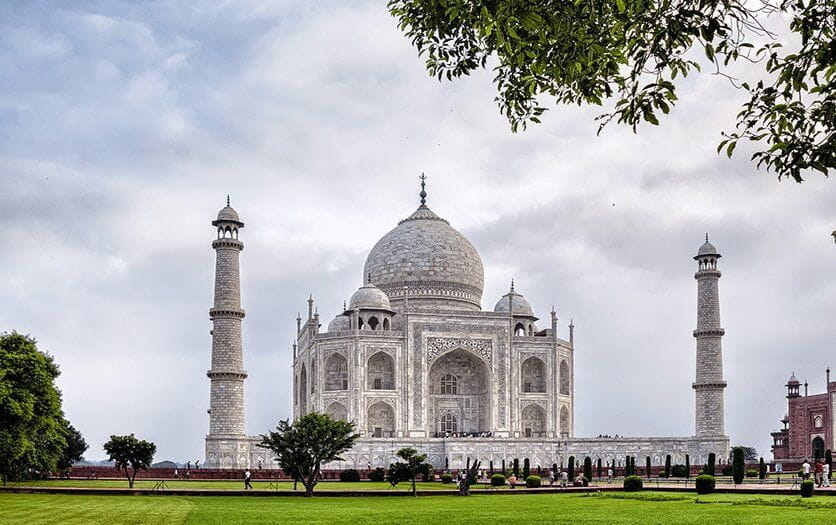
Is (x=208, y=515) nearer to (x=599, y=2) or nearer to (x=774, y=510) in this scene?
(x=774, y=510)

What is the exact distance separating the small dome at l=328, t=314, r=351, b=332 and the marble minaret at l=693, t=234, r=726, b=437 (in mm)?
17489

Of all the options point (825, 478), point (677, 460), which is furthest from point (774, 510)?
point (677, 460)

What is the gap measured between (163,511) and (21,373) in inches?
472

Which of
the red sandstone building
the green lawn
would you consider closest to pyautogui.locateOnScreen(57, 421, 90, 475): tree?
the green lawn

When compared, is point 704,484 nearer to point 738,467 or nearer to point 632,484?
point 632,484

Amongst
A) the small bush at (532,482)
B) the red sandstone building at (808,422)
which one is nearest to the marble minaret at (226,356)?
the small bush at (532,482)

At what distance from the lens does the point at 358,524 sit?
1730cm

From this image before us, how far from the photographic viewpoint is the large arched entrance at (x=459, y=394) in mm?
49875

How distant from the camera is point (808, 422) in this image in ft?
196

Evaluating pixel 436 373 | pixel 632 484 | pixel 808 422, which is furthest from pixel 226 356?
pixel 808 422

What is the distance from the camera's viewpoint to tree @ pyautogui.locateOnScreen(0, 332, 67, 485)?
93.2 ft

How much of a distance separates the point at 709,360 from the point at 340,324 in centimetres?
1852

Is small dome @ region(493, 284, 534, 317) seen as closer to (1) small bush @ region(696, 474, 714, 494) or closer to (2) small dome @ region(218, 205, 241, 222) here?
(2) small dome @ region(218, 205, 241, 222)

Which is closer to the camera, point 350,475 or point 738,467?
point 738,467
